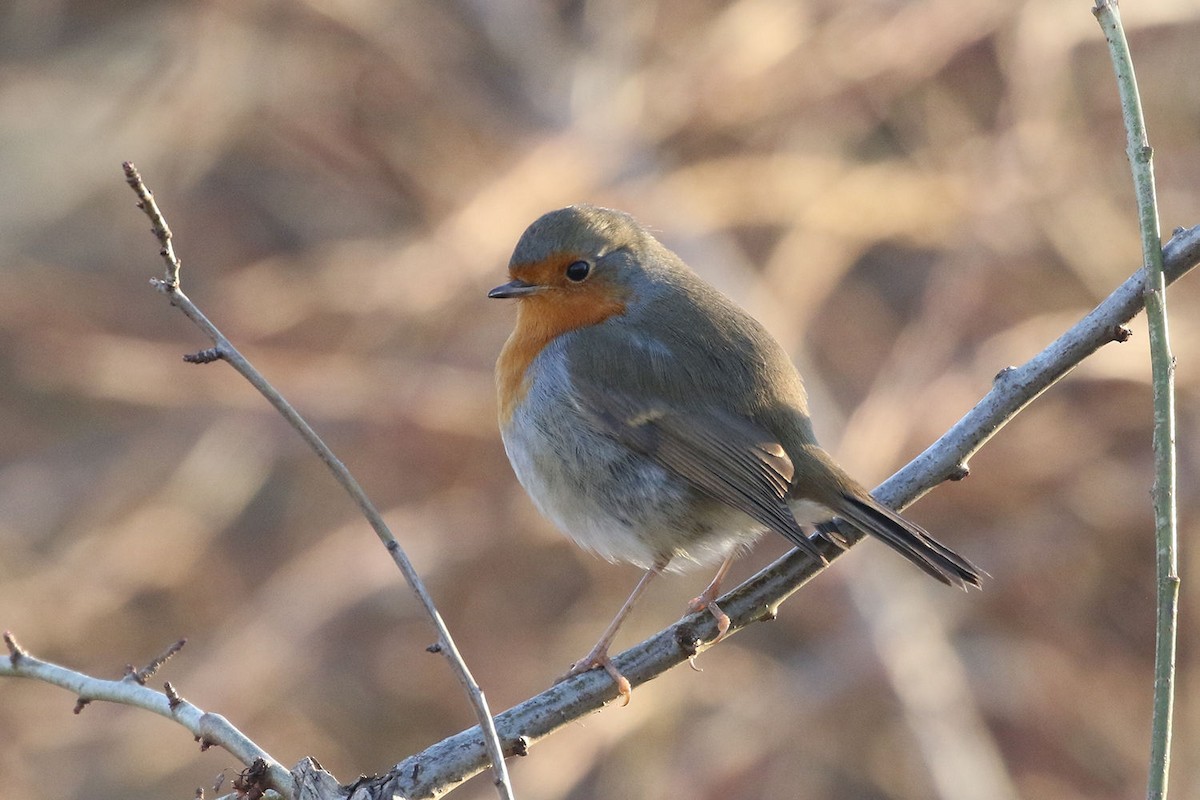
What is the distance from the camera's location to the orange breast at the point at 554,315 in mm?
3383

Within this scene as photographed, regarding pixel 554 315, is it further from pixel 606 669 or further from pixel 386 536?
pixel 386 536

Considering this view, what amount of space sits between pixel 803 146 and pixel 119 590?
415 centimetres

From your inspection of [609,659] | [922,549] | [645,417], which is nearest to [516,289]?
[645,417]

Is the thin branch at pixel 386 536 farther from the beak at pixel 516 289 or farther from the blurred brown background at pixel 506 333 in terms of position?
the blurred brown background at pixel 506 333

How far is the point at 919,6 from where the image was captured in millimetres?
6461

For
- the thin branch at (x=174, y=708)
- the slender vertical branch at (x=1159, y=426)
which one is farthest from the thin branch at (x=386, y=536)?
the slender vertical branch at (x=1159, y=426)

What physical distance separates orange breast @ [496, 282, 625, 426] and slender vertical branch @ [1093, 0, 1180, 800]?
65.4 inches

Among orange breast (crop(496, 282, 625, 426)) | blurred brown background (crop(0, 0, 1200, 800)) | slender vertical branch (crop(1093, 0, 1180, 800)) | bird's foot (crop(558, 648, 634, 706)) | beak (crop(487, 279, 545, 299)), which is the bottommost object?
slender vertical branch (crop(1093, 0, 1180, 800))

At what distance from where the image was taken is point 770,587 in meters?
2.63

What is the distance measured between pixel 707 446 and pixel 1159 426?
1.39 metres

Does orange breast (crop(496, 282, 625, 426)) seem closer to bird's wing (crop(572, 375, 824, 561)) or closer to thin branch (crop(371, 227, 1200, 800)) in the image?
bird's wing (crop(572, 375, 824, 561))

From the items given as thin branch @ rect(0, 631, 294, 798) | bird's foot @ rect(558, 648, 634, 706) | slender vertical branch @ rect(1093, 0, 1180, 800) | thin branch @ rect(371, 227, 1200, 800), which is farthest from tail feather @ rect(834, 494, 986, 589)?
thin branch @ rect(0, 631, 294, 798)

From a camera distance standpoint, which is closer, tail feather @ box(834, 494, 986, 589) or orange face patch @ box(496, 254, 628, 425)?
tail feather @ box(834, 494, 986, 589)

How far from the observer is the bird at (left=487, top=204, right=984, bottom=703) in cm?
304
